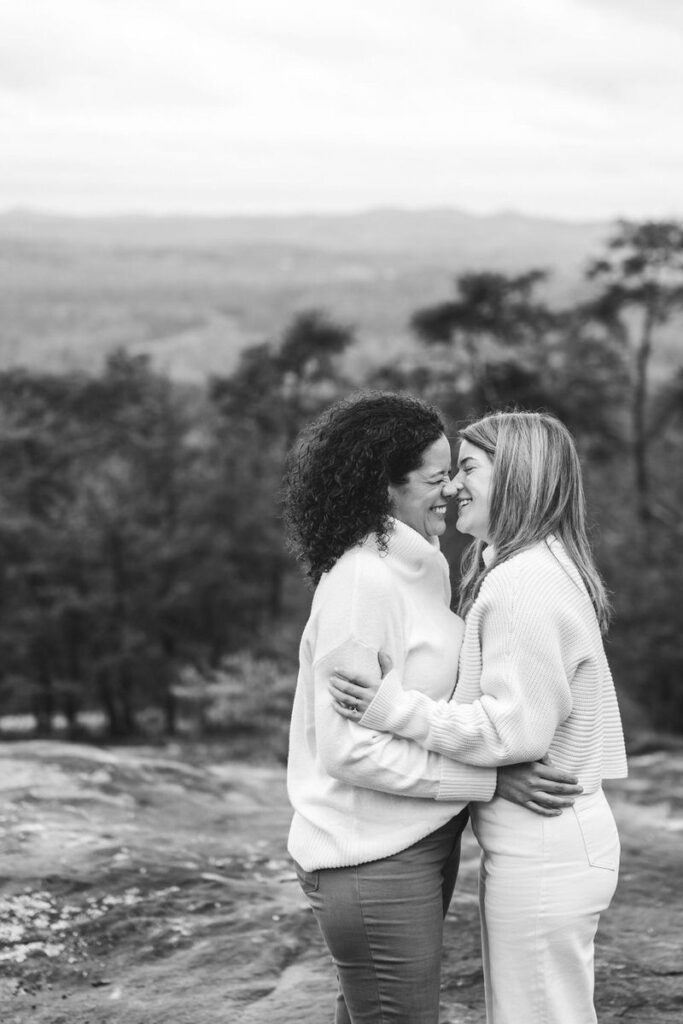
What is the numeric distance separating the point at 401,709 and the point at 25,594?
33.8 metres

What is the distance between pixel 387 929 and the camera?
2.75m

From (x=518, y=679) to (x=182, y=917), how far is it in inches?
108

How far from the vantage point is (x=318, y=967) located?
4406 millimetres

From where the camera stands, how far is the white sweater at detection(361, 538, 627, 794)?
8.86 feet

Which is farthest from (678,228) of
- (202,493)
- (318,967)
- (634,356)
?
(318,967)

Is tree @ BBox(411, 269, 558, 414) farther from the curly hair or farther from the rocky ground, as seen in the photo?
the curly hair

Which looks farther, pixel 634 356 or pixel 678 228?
pixel 634 356

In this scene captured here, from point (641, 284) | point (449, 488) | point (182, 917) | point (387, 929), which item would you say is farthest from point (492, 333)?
point (387, 929)

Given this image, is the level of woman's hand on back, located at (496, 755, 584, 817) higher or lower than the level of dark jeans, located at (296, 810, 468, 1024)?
higher

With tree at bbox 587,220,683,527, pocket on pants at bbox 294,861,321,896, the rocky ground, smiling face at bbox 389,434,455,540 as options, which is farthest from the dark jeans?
tree at bbox 587,220,683,527

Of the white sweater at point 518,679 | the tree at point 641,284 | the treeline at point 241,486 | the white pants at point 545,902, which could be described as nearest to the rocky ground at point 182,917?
the white pants at point 545,902

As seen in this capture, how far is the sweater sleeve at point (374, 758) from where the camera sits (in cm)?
272

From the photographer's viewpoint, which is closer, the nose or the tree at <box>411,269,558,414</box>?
the nose

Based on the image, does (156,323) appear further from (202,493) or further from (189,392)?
(202,493)
